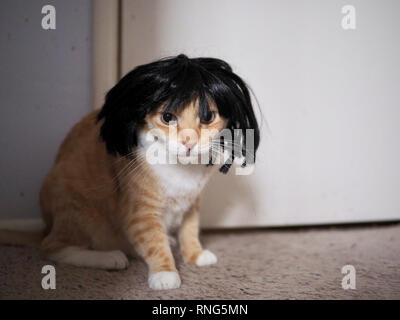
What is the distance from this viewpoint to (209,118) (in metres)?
0.86

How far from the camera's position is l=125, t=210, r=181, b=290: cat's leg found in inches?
33.9

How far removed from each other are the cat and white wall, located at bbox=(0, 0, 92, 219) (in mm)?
173

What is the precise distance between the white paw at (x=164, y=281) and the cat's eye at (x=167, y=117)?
1.18 feet

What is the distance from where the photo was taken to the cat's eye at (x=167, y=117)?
33.4 inches

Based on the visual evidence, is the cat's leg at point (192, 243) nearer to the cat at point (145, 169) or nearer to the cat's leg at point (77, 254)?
the cat at point (145, 169)

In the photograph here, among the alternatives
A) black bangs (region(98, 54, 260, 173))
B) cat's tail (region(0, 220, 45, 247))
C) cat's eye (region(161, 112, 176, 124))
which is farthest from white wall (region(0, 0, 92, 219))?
cat's eye (region(161, 112, 176, 124))

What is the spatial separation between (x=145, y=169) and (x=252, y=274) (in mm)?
391

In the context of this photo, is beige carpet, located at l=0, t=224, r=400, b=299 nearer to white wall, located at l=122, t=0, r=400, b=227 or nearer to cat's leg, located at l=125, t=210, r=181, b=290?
cat's leg, located at l=125, t=210, r=181, b=290

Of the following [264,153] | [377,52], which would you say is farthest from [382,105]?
[264,153]

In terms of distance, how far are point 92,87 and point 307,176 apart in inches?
33.8

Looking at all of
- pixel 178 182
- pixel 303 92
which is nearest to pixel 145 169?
pixel 178 182

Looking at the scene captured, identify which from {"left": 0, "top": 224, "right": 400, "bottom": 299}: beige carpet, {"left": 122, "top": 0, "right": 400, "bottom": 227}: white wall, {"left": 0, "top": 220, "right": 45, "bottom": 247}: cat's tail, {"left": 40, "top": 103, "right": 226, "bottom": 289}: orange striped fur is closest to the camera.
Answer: {"left": 0, "top": 224, "right": 400, "bottom": 299}: beige carpet

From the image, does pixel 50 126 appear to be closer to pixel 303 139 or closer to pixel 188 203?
pixel 188 203

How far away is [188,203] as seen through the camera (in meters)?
1.03
